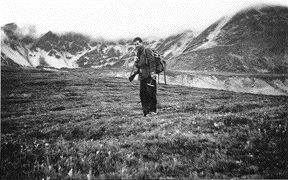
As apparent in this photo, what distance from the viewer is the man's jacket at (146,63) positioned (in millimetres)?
13758

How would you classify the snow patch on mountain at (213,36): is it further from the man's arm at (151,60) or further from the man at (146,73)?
the man's arm at (151,60)


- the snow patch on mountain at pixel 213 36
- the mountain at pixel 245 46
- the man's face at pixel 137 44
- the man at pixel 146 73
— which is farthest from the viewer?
the snow patch on mountain at pixel 213 36

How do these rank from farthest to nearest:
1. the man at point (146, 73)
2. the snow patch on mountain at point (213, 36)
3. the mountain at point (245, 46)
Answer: the snow patch on mountain at point (213, 36)
the mountain at point (245, 46)
the man at point (146, 73)

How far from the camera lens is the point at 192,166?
257 inches

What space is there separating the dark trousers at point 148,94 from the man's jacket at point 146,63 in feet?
1.09

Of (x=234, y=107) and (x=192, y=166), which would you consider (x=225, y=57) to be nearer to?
(x=234, y=107)

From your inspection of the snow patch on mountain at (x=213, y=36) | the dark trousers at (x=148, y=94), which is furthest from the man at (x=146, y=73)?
the snow patch on mountain at (x=213, y=36)

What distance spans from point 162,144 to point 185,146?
0.77 meters

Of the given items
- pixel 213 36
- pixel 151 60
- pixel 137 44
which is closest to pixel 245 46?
pixel 213 36

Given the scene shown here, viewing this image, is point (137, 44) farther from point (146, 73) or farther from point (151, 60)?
point (146, 73)

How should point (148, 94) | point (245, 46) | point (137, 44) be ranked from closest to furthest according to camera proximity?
point (148, 94) < point (137, 44) < point (245, 46)

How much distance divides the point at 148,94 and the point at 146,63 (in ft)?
5.93

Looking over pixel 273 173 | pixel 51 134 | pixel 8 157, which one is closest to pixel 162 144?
pixel 273 173

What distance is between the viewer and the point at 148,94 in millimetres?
13781
